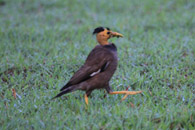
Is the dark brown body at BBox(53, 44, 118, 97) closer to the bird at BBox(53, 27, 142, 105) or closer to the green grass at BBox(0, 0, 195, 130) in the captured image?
the bird at BBox(53, 27, 142, 105)

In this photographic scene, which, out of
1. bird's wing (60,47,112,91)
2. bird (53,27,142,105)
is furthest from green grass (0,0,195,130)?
bird's wing (60,47,112,91)

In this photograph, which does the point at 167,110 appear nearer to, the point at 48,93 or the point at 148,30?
the point at 48,93

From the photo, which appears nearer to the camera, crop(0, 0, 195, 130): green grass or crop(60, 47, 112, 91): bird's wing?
crop(0, 0, 195, 130): green grass

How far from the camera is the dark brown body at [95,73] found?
4668 millimetres

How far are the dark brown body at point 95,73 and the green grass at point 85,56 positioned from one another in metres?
0.22

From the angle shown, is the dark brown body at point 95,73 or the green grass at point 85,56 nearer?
the green grass at point 85,56

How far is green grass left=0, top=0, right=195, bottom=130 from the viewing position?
166 inches

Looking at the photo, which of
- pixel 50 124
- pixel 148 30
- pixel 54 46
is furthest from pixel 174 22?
pixel 50 124

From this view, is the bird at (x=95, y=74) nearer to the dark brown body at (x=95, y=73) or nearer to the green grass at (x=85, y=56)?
the dark brown body at (x=95, y=73)

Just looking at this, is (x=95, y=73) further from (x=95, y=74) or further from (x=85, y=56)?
(x=85, y=56)

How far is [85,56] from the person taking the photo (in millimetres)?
6480

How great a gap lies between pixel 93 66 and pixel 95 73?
4.2 inches

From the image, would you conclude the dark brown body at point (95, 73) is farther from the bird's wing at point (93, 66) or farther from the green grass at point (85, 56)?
the green grass at point (85, 56)

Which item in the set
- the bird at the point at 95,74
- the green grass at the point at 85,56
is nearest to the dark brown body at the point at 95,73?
the bird at the point at 95,74
